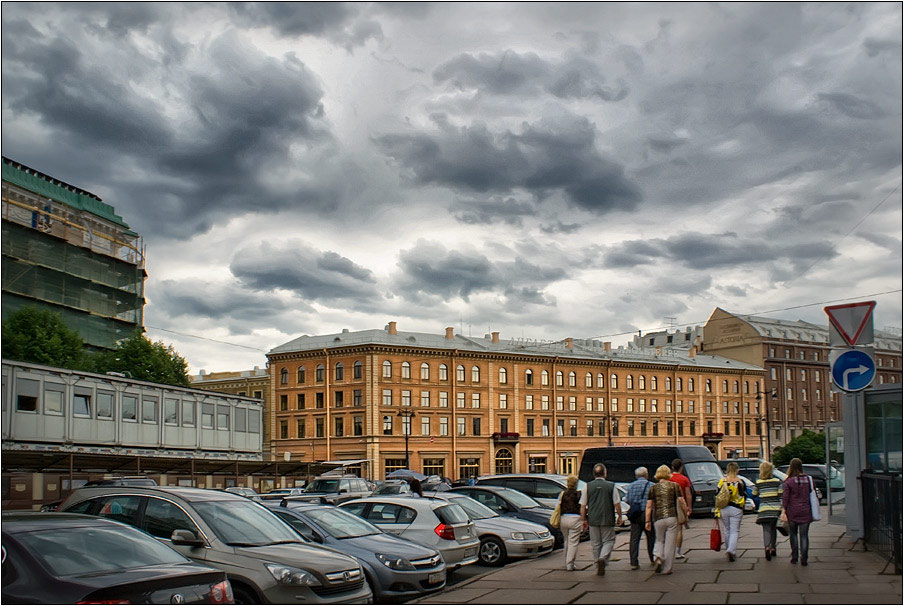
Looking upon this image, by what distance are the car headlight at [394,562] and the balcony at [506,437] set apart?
74.8m

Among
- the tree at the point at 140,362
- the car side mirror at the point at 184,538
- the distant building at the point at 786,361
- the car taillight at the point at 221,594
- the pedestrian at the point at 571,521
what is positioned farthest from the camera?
the distant building at the point at 786,361

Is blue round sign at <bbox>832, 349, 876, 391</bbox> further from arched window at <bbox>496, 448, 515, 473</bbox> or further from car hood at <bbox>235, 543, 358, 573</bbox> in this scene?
arched window at <bbox>496, 448, 515, 473</bbox>

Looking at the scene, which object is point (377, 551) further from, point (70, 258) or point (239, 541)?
point (70, 258)

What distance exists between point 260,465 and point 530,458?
4525cm

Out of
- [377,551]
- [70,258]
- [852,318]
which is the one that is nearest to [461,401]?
[70,258]

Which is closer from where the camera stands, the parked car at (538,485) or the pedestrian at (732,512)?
the pedestrian at (732,512)

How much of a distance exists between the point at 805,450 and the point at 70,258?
58460 millimetres

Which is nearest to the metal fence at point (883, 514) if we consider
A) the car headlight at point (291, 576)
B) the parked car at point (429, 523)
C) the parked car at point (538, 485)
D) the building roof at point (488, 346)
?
the parked car at point (429, 523)

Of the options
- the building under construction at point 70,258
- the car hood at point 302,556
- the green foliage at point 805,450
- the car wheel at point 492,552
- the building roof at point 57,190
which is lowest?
the green foliage at point 805,450

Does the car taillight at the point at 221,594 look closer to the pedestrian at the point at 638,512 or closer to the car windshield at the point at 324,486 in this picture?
the pedestrian at the point at 638,512

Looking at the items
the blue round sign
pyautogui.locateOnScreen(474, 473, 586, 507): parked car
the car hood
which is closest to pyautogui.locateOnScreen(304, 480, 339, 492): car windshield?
pyautogui.locateOnScreen(474, 473, 586, 507): parked car

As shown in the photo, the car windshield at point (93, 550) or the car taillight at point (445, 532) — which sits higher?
the car windshield at point (93, 550)

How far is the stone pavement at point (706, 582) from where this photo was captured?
12.3 metres

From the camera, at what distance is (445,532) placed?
16703 mm
